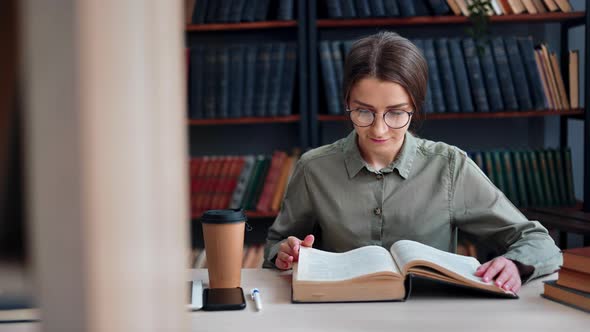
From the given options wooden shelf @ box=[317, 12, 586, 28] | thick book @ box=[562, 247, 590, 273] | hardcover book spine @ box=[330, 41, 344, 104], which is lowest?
thick book @ box=[562, 247, 590, 273]

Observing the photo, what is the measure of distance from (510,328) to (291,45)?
207 centimetres

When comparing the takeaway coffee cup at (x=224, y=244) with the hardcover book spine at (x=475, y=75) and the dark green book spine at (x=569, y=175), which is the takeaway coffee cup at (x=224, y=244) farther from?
the dark green book spine at (x=569, y=175)

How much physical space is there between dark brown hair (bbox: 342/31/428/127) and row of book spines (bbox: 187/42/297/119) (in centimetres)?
129

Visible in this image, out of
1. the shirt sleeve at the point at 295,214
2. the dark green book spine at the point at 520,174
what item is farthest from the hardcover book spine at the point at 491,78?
the shirt sleeve at the point at 295,214

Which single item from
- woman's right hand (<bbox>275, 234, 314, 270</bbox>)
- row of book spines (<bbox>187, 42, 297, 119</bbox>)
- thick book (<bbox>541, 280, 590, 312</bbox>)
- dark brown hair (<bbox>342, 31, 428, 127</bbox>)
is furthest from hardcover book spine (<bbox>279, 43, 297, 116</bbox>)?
thick book (<bbox>541, 280, 590, 312</bbox>)

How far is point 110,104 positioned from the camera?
215 millimetres

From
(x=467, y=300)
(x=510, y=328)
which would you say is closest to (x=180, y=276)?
(x=510, y=328)

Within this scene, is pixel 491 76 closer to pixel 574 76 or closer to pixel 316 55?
pixel 574 76

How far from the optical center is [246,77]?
3018 millimetres

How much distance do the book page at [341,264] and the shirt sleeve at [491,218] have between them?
31 cm

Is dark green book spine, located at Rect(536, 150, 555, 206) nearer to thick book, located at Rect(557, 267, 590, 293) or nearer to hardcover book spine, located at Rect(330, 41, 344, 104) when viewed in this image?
hardcover book spine, located at Rect(330, 41, 344, 104)

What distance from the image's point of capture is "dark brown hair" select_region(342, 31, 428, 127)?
1641mm

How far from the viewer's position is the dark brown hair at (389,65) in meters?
1.64

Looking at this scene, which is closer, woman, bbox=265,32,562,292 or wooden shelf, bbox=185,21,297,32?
woman, bbox=265,32,562,292
